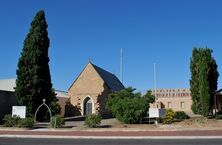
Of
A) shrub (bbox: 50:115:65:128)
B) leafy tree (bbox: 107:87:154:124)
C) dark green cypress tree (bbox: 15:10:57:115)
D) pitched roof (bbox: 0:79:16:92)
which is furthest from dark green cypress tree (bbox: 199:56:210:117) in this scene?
pitched roof (bbox: 0:79:16:92)

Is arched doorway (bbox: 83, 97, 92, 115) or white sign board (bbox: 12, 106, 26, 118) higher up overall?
arched doorway (bbox: 83, 97, 92, 115)

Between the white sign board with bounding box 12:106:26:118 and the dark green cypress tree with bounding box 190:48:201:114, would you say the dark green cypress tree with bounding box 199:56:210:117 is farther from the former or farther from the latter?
the white sign board with bounding box 12:106:26:118

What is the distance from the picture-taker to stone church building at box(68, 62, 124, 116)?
48375mm

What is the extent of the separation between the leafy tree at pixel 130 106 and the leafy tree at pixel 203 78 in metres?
5.31

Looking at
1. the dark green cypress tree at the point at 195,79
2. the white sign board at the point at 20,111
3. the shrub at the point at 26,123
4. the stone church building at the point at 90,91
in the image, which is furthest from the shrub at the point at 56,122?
the stone church building at the point at 90,91

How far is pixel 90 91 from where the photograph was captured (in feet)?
161

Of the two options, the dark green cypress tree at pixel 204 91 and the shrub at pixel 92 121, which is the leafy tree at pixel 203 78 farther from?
the shrub at pixel 92 121

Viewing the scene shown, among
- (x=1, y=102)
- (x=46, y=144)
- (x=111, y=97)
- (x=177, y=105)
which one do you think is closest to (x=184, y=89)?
(x=177, y=105)

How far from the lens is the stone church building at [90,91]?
48.4m

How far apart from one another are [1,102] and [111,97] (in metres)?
10.9

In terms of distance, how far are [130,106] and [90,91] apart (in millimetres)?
19949

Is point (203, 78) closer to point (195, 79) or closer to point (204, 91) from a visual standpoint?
point (204, 91)

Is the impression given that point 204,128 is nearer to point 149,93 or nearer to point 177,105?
point 149,93

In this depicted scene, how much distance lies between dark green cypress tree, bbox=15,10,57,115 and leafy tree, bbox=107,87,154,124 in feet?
26.2
